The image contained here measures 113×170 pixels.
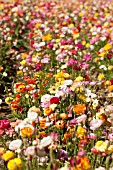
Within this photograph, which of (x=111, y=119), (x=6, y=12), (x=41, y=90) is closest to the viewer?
(x=111, y=119)

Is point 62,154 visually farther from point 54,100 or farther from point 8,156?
point 54,100

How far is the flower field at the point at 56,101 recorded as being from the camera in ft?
9.26

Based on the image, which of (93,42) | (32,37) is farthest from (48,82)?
(32,37)

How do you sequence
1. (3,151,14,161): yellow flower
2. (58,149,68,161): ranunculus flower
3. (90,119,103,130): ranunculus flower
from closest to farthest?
(3,151,14,161): yellow flower < (58,149,68,161): ranunculus flower < (90,119,103,130): ranunculus flower

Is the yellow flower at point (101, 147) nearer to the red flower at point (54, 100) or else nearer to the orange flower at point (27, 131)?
the orange flower at point (27, 131)

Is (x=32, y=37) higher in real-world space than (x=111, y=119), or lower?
higher

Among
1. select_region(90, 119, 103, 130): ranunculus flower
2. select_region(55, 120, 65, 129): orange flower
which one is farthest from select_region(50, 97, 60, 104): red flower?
select_region(90, 119, 103, 130): ranunculus flower

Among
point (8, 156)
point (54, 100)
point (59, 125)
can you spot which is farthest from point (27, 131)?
point (54, 100)

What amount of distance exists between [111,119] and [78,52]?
2.97 meters

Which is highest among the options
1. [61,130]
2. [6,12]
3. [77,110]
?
[6,12]

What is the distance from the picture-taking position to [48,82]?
184 inches

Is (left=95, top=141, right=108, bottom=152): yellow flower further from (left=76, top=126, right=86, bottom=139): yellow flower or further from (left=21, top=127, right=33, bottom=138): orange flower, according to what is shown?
(left=21, top=127, right=33, bottom=138): orange flower

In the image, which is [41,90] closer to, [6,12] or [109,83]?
[109,83]

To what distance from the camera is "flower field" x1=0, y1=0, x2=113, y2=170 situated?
2.82 metres
